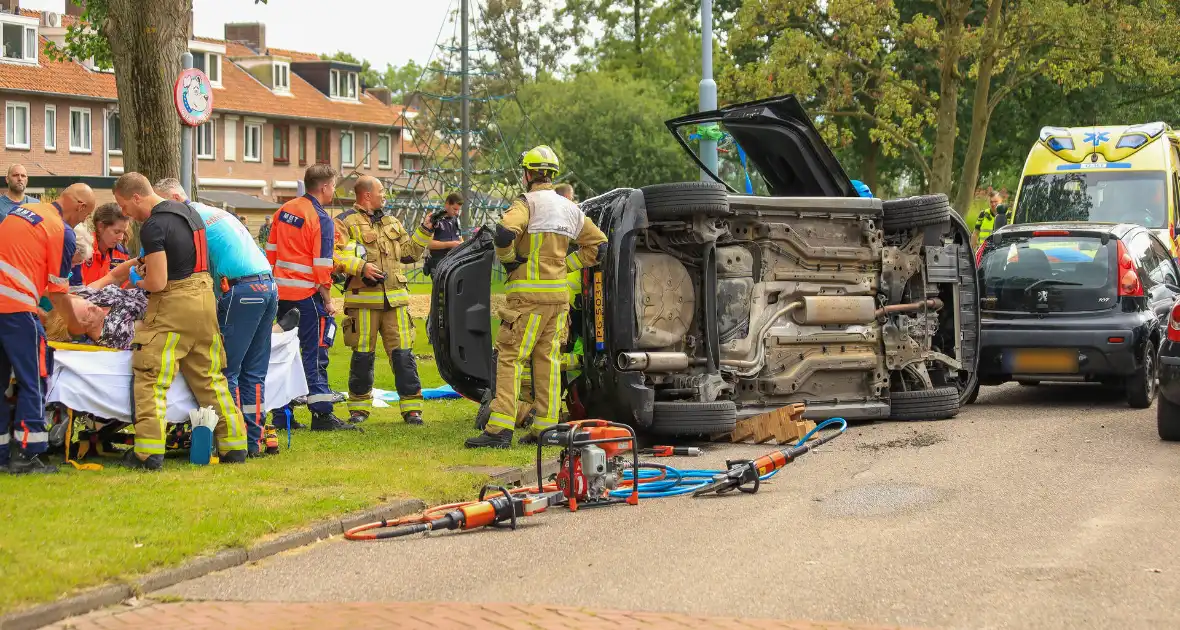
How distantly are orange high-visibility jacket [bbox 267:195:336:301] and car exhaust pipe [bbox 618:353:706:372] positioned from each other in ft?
8.27

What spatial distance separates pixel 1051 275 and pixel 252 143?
52.1 meters

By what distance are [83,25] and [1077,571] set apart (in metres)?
17.9

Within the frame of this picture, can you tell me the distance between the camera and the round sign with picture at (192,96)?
1170cm

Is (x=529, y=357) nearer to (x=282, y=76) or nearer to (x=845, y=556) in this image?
(x=845, y=556)

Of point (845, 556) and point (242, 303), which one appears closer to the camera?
point (845, 556)

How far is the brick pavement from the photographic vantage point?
221 inches

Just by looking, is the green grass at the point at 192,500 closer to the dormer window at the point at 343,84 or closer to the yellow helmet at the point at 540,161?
the yellow helmet at the point at 540,161

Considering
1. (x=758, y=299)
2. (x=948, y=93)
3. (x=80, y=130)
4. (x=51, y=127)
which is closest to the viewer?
(x=758, y=299)

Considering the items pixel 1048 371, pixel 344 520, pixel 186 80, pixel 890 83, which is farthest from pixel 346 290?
pixel 890 83

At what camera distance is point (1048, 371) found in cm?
1272

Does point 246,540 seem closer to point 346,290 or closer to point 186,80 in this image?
point 346,290

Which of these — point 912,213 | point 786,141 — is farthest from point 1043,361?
point 786,141

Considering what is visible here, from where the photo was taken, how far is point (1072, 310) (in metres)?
12.8

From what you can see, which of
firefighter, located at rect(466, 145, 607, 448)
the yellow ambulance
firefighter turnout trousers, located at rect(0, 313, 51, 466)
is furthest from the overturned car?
the yellow ambulance
